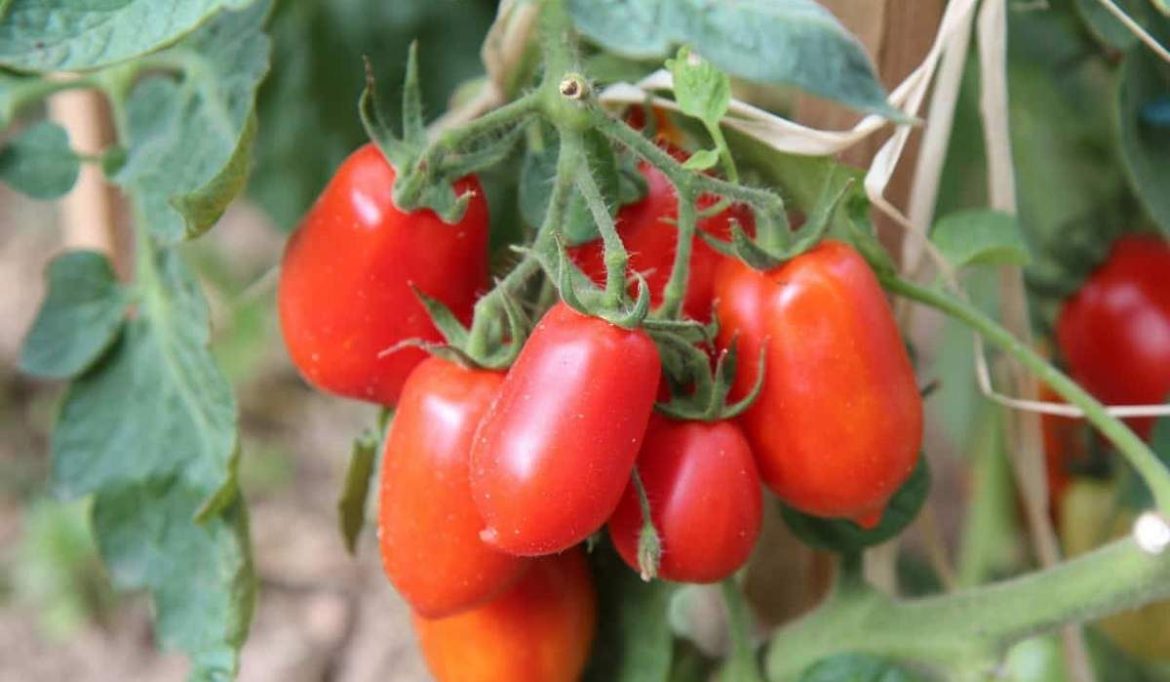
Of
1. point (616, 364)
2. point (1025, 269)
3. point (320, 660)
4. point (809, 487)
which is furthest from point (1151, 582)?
point (320, 660)

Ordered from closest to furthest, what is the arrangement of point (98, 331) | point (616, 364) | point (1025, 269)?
point (616, 364) → point (98, 331) → point (1025, 269)

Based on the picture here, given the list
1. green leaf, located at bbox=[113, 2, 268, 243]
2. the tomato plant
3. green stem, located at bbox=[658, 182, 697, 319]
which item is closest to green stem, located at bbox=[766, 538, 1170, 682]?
the tomato plant

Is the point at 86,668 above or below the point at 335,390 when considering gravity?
below

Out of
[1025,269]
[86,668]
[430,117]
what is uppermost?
[430,117]

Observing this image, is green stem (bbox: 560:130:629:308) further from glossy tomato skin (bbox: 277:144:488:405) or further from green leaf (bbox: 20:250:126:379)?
green leaf (bbox: 20:250:126:379)

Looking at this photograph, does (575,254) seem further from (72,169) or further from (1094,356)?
(1094,356)

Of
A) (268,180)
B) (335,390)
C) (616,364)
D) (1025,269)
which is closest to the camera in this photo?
(616,364)

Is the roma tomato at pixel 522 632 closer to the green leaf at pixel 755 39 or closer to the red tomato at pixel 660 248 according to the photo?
the red tomato at pixel 660 248
